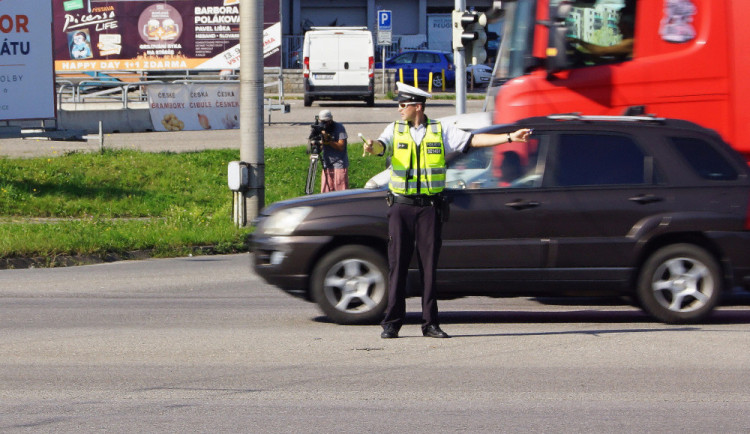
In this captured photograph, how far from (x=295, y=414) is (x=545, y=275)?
3364mm

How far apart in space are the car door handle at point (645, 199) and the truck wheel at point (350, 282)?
6.81 ft

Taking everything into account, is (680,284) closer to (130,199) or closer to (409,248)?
(409,248)

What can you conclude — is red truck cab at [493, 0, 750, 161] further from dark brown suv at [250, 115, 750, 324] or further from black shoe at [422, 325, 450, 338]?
black shoe at [422, 325, 450, 338]

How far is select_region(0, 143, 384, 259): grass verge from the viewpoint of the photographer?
46.4 feet

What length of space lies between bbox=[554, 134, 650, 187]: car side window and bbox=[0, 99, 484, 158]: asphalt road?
14268 millimetres

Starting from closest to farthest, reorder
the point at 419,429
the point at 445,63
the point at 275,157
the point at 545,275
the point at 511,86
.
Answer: the point at 419,429 < the point at 545,275 < the point at 511,86 < the point at 275,157 < the point at 445,63

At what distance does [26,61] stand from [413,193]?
14.7 m

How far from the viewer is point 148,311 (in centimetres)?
970

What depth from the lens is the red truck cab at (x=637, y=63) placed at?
38.2 ft

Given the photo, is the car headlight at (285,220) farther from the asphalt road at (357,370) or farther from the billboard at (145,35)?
the billboard at (145,35)

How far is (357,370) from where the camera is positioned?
6992 mm

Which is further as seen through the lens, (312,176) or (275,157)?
(275,157)

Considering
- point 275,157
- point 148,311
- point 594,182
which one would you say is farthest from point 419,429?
point 275,157

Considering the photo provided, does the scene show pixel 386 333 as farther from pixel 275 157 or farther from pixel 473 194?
pixel 275 157
